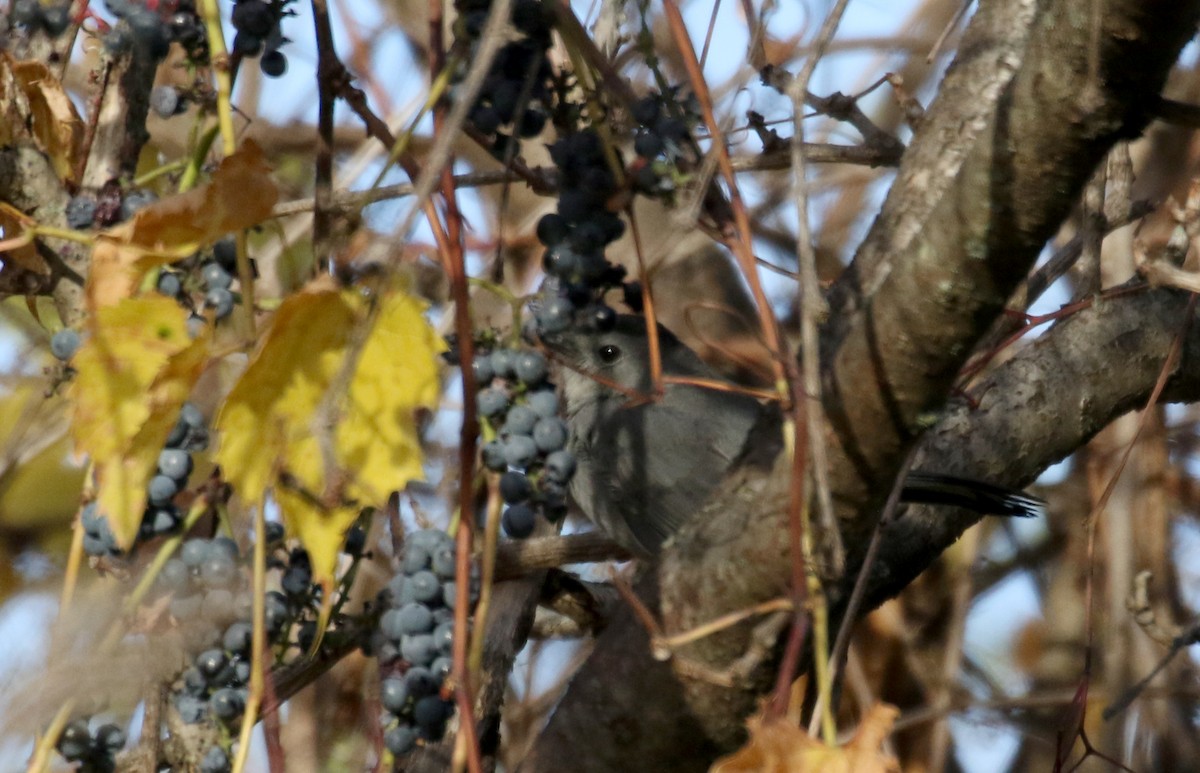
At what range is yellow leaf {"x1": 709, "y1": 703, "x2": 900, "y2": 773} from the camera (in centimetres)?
105

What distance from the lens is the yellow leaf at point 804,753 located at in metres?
1.05

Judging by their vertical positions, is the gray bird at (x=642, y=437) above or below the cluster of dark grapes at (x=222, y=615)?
above

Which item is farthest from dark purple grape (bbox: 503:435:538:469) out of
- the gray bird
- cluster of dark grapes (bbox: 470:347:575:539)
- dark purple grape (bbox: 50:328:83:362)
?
the gray bird

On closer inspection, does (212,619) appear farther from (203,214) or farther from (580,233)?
(580,233)

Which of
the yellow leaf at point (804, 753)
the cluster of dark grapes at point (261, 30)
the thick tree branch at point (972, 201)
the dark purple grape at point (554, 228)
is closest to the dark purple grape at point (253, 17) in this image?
the cluster of dark grapes at point (261, 30)

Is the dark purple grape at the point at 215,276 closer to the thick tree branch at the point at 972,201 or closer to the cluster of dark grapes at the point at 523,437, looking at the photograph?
the cluster of dark grapes at the point at 523,437

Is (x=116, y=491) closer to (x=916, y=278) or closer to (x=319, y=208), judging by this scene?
(x=319, y=208)

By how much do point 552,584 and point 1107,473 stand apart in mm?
1870

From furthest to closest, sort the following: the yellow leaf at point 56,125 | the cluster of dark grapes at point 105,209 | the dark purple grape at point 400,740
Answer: the yellow leaf at point 56,125 < the cluster of dark grapes at point 105,209 < the dark purple grape at point 400,740

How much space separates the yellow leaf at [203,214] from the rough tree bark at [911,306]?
0.64 meters

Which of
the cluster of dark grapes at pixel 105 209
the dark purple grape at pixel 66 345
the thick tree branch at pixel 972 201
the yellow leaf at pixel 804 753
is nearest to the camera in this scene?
the yellow leaf at pixel 804 753

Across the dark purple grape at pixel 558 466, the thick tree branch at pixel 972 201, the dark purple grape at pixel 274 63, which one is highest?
the dark purple grape at pixel 274 63

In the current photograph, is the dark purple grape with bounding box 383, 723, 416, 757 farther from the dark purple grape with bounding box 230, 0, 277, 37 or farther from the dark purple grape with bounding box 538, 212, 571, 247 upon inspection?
the dark purple grape with bounding box 230, 0, 277, 37

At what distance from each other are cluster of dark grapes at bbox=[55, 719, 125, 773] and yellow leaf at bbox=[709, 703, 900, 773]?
0.72m
